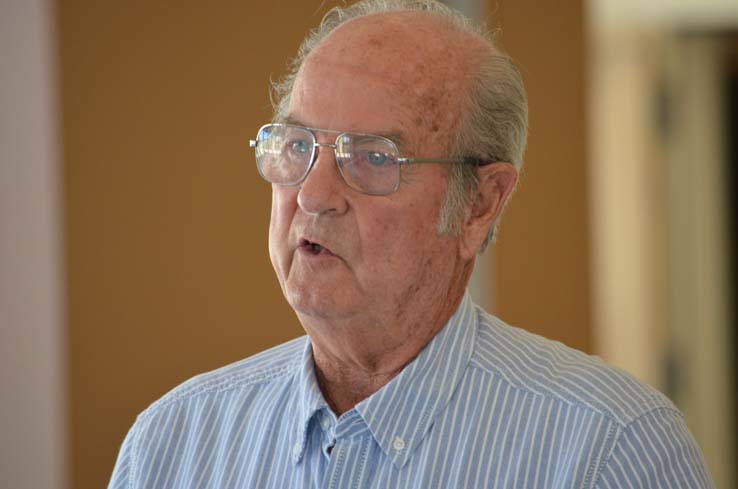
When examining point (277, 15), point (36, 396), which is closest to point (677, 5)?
point (277, 15)

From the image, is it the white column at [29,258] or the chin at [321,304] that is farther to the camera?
the white column at [29,258]

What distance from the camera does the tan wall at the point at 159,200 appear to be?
2.91 metres

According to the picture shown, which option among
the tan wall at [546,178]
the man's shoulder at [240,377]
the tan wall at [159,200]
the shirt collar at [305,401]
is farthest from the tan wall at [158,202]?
the shirt collar at [305,401]

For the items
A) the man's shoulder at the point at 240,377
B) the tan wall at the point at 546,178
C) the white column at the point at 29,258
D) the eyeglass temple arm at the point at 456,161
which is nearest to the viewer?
the eyeglass temple arm at the point at 456,161

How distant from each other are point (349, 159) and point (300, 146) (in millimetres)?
88

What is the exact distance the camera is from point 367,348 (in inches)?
59.0

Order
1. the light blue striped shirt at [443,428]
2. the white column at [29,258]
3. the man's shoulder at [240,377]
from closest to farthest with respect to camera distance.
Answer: the light blue striped shirt at [443,428]
the man's shoulder at [240,377]
the white column at [29,258]

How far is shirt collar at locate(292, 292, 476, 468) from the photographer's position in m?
1.43

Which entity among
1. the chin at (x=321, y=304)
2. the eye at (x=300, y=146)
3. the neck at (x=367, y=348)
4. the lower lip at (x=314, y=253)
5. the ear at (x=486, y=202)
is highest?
the eye at (x=300, y=146)

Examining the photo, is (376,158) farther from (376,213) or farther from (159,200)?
(159,200)

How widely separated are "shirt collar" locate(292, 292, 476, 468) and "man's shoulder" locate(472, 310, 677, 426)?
0.12 ft

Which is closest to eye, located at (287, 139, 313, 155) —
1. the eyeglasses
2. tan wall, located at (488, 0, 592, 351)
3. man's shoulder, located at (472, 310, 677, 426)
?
the eyeglasses

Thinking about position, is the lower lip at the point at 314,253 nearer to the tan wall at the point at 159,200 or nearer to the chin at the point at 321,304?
the chin at the point at 321,304

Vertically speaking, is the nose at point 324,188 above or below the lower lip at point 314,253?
above
